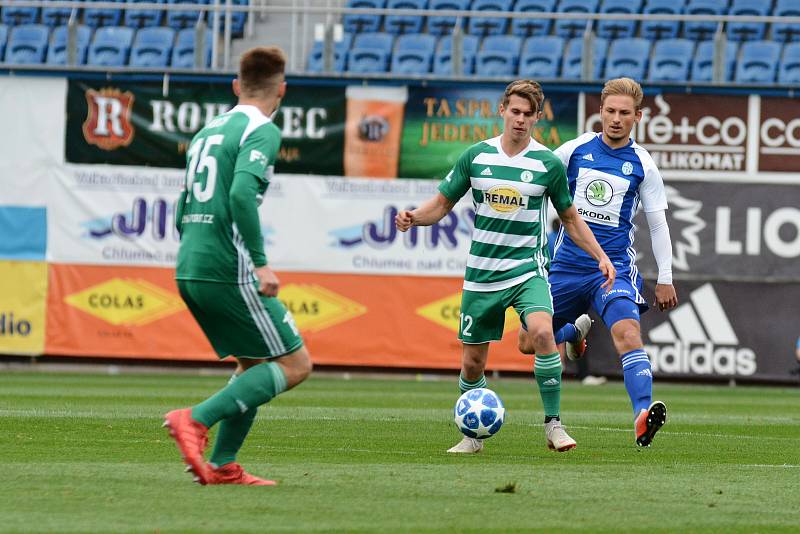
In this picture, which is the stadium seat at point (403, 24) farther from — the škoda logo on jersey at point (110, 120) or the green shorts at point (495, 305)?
the green shorts at point (495, 305)

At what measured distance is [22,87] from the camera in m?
21.2

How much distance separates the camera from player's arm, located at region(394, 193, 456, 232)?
8828 millimetres

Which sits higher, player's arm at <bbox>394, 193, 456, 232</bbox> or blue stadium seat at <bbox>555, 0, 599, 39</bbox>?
blue stadium seat at <bbox>555, 0, 599, 39</bbox>

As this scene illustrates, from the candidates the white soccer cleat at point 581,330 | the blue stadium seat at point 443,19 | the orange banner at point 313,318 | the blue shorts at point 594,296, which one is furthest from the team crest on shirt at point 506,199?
the blue stadium seat at point 443,19

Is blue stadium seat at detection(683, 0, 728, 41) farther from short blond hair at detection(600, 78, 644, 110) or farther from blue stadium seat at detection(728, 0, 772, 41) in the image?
short blond hair at detection(600, 78, 644, 110)

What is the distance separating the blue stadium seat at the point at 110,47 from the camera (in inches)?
920

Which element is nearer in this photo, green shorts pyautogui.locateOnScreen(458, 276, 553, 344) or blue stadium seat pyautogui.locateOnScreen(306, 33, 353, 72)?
green shorts pyautogui.locateOnScreen(458, 276, 553, 344)

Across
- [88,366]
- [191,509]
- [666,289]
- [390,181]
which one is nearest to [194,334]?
[88,366]

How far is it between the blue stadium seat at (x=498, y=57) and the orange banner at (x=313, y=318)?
149 inches

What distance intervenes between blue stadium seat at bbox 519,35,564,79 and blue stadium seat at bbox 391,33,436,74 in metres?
1.42

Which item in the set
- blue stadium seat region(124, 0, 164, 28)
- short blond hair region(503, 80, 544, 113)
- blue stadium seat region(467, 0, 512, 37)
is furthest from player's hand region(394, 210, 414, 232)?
blue stadium seat region(124, 0, 164, 28)

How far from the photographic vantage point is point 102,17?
80.9 feet

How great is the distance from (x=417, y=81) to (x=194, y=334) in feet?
15.3

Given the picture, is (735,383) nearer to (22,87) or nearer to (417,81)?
(417,81)
